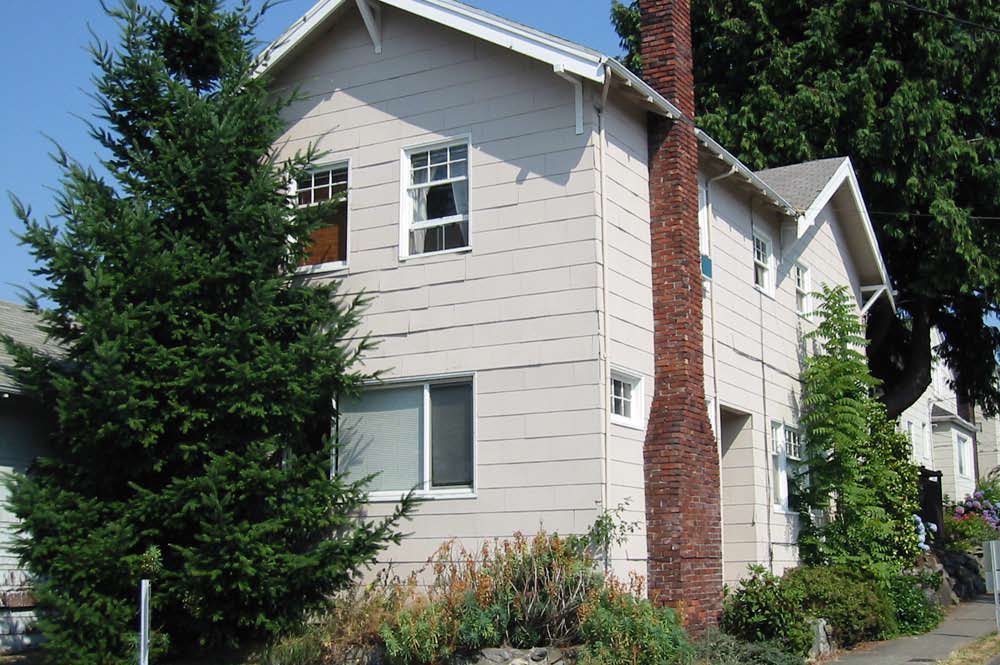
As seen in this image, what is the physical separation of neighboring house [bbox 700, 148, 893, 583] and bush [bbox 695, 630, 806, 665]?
3.37 meters

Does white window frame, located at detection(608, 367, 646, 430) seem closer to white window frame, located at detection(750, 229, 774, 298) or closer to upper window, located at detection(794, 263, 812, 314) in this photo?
white window frame, located at detection(750, 229, 774, 298)

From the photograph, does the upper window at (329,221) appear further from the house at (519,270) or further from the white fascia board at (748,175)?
the white fascia board at (748,175)

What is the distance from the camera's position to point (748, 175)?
56.8 feet

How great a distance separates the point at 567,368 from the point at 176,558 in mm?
5007

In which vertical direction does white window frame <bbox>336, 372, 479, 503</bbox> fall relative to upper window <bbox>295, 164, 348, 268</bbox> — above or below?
below

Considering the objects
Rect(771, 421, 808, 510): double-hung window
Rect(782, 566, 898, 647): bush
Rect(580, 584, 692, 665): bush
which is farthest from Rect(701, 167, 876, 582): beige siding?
Rect(580, 584, 692, 665): bush

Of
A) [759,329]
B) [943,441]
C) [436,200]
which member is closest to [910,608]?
[759,329]

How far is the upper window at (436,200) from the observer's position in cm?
1457

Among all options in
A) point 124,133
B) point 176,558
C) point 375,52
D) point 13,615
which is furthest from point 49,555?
point 375,52

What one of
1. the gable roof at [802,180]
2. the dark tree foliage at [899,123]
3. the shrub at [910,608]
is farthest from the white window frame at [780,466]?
the dark tree foliage at [899,123]

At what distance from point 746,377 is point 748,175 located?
3116 millimetres

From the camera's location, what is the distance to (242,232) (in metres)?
13.4

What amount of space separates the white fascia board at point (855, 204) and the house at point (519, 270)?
148 inches

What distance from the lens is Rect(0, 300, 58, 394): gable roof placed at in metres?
14.4
